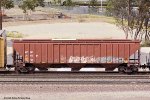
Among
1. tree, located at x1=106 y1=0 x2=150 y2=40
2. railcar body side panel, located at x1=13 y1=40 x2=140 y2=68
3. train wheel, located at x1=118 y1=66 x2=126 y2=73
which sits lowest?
train wheel, located at x1=118 y1=66 x2=126 y2=73

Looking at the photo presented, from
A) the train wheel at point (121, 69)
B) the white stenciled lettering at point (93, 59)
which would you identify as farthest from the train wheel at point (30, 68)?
the train wheel at point (121, 69)

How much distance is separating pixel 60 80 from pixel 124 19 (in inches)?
1162

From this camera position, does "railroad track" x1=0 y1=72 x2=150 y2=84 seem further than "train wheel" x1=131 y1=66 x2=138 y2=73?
No

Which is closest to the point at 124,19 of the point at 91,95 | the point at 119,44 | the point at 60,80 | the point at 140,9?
the point at 140,9

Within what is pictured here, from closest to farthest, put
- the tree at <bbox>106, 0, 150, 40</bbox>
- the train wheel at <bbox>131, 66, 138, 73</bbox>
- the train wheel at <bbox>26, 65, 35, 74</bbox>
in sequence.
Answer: the train wheel at <bbox>131, 66, 138, 73</bbox>
the train wheel at <bbox>26, 65, 35, 74</bbox>
the tree at <bbox>106, 0, 150, 40</bbox>

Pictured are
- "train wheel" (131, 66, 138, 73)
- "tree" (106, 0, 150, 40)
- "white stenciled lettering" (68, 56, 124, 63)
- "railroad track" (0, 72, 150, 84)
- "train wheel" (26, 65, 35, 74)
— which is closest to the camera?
"railroad track" (0, 72, 150, 84)

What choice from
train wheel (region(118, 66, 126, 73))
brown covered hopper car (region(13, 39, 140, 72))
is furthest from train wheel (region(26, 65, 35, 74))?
train wheel (region(118, 66, 126, 73))

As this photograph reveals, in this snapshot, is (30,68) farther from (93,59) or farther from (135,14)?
(135,14)

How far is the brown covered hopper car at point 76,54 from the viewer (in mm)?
26484

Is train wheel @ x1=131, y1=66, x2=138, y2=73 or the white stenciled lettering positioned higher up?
the white stenciled lettering

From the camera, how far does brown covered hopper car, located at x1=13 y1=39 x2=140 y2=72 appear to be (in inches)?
1043

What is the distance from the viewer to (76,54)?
87.2ft

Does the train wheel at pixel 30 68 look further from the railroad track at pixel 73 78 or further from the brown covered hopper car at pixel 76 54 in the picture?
the railroad track at pixel 73 78

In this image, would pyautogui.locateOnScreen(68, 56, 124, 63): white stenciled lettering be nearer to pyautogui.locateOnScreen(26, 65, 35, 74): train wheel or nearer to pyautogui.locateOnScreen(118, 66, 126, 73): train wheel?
pyautogui.locateOnScreen(118, 66, 126, 73): train wheel
